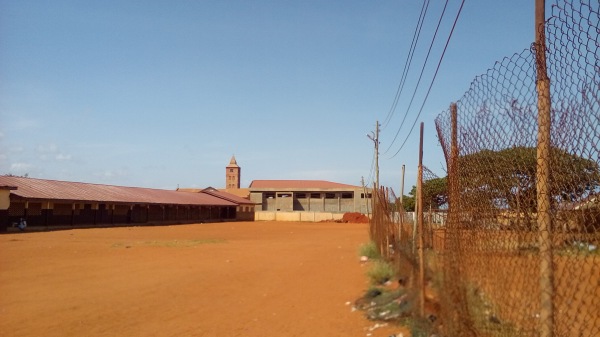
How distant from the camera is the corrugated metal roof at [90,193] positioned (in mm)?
31628

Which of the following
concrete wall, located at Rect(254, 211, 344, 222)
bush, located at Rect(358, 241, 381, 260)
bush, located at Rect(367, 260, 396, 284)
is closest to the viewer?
bush, located at Rect(367, 260, 396, 284)

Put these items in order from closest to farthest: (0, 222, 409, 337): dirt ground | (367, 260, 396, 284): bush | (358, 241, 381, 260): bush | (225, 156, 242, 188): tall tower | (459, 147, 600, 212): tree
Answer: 1. (459, 147, 600, 212): tree
2. (0, 222, 409, 337): dirt ground
3. (367, 260, 396, 284): bush
4. (358, 241, 381, 260): bush
5. (225, 156, 242, 188): tall tower

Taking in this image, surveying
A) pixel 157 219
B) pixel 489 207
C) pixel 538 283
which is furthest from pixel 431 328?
pixel 157 219

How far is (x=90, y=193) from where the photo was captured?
124 ft

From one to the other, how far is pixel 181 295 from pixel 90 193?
1207 inches

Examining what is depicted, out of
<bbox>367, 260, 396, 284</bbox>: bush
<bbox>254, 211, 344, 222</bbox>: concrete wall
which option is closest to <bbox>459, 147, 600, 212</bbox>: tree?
<bbox>367, 260, 396, 284</bbox>: bush

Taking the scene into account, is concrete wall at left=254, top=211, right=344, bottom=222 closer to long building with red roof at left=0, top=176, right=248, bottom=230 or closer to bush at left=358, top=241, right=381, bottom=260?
long building with red roof at left=0, top=176, right=248, bottom=230

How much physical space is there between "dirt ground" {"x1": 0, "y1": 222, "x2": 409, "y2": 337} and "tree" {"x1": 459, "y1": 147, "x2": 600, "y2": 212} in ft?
11.4

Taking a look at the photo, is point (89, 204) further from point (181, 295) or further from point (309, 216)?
point (181, 295)

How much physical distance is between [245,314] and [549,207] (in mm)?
6656

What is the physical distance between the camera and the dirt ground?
7566 mm

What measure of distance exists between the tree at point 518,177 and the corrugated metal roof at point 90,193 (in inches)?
1209

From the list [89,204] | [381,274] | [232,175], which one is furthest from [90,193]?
[232,175]

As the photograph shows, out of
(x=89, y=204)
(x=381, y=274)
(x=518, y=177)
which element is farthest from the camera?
(x=89, y=204)
